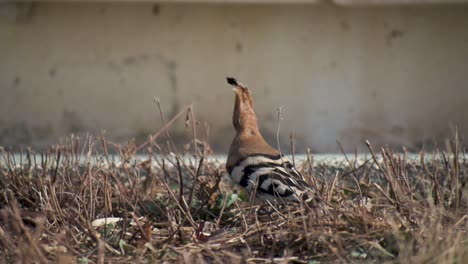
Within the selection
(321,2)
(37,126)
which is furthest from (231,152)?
(37,126)

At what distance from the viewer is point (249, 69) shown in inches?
307

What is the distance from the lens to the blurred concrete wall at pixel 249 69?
25.2 ft

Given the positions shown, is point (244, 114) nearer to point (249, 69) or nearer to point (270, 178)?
point (270, 178)

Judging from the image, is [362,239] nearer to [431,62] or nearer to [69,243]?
[69,243]

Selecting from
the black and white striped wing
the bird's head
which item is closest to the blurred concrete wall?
the bird's head

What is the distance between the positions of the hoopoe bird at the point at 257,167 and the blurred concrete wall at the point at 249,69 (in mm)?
2834

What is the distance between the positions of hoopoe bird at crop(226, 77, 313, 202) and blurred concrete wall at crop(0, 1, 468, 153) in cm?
283

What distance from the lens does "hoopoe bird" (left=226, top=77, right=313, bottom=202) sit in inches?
154

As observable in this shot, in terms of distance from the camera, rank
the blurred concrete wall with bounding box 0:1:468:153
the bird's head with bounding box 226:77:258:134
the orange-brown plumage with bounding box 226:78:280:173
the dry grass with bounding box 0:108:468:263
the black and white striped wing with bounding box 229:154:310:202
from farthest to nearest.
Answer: the blurred concrete wall with bounding box 0:1:468:153 < the bird's head with bounding box 226:77:258:134 < the orange-brown plumage with bounding box 226:78:280:173 < the black and white striped wing with bounding box 229:154:310:202 < the dry grass with bounding box 0:108:468:263

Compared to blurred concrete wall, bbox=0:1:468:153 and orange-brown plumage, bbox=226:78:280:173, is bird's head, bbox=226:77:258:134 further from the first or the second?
blurred concrete wall, bbox=0:1:468:153

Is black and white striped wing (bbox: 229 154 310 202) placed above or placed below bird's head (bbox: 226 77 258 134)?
below

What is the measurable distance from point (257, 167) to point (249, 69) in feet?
11.9

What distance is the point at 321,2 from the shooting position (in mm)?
7285

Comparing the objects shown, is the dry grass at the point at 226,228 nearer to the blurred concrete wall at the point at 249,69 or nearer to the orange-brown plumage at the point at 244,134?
the orange-brown plumage at the point at 244,134
